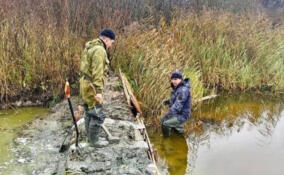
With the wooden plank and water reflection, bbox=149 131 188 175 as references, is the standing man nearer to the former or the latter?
the wooden plank

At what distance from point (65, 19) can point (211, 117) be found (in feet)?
13.0

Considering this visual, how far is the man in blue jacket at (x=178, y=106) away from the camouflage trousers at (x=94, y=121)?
80.1 inches

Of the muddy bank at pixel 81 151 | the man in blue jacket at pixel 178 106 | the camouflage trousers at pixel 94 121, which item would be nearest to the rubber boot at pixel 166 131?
the man in blue jacket at pixel 178 106

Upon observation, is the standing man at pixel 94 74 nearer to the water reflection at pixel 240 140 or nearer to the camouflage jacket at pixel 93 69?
the camouflage jacket at pixel 93 69

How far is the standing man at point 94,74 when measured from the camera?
5.23m

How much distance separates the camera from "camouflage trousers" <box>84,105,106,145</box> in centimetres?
553

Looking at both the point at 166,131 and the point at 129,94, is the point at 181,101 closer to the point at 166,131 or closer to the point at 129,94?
the point at 166,131

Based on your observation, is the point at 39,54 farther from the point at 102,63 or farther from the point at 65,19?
the point at 102,63

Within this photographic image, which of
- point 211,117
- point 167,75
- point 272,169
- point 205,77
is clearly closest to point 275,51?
point 205,77

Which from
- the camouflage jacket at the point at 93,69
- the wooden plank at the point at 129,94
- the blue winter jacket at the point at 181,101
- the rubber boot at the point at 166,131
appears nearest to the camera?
the camouflage jacket at the point at 93,69

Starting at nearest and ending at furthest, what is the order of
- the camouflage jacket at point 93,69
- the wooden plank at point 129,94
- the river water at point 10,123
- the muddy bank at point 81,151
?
the camouflage jacket at point 93,69 < the muddy bank at point 81,151 < the river water at point 10,123 < the wooden plank at point 129,94

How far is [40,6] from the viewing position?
378 inches

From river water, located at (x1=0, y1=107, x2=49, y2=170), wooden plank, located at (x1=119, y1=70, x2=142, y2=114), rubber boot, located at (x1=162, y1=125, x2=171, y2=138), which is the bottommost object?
rubber boot, located at (x1=162, y1=125, x2=171, y2=138)

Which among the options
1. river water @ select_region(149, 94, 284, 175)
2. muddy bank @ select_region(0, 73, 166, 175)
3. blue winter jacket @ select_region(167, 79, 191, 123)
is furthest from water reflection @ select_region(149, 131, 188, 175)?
muddy bank @ select_region(0, 73, 166, 175)
